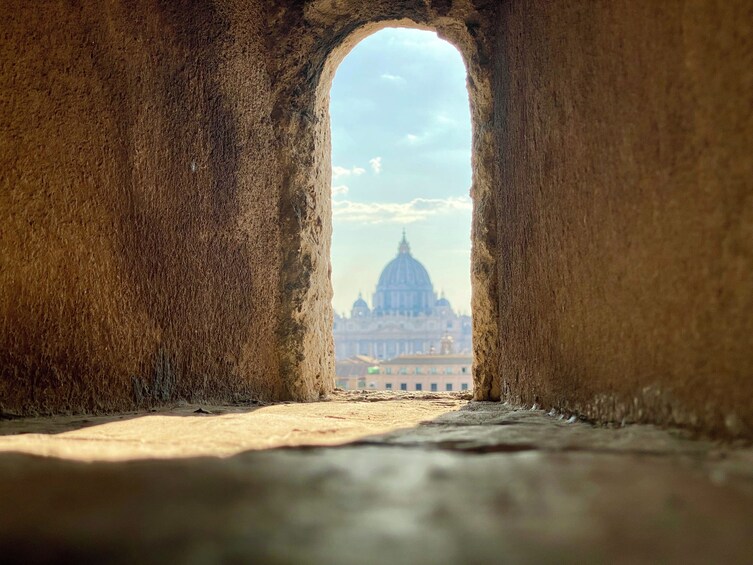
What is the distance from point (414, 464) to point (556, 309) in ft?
3.32

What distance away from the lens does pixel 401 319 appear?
6894cm

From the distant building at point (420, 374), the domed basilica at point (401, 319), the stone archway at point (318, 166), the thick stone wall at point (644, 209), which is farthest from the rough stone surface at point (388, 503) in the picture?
the domed basilica at point (401, 319)

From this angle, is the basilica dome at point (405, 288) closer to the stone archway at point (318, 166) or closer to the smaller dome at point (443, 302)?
the smaller dome at point (443, 302)

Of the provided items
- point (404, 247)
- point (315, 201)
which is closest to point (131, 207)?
point (315, 201)

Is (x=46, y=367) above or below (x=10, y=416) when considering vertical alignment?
above

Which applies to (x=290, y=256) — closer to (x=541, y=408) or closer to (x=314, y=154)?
(x=314, y=154)

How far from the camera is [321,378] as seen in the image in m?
3.42

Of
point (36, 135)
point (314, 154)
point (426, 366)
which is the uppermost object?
point (314, 154)

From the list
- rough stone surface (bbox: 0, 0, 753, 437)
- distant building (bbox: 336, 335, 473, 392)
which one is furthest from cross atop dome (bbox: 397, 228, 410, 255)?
rough stone surface (bbox: 0, 0, 753, 437)

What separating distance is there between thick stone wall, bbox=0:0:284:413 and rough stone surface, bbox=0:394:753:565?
2.85ft

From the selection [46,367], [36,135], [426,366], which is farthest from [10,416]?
[426,366]

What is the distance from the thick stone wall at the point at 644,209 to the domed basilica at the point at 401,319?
66.2 metres

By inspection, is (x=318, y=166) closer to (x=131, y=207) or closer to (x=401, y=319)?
(x=131, y=207)

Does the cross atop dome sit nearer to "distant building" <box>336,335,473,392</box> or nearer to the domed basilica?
the domed basilica
